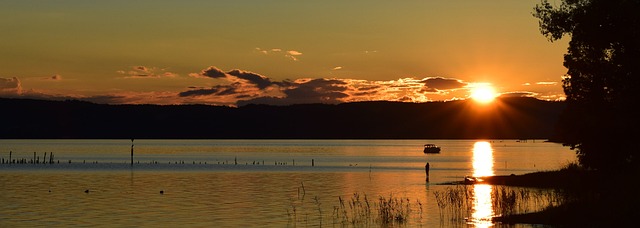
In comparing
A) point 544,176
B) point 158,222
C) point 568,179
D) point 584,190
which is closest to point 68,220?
point 158,222

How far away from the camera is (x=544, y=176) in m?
96.1

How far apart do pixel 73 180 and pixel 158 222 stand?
200 feet

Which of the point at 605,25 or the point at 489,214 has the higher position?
the point at 605,25

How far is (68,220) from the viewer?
6122 centimetres

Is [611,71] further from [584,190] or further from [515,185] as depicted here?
[515,185]

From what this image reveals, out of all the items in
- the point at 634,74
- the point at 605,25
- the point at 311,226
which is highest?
the point at 605,25

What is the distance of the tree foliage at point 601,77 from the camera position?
5319 centimetres

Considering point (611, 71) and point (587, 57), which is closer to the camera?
point (611, 71)

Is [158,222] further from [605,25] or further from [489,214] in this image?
[605,25]

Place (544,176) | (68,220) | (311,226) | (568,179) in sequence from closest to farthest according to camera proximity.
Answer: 1. (311,226)
2. (68,220)
3. (568,179)
4. (544,176)

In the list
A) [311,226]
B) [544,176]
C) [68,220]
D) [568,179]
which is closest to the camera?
[311,226]

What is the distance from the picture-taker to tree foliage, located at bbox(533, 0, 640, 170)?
174 feet

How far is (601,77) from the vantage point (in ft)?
188

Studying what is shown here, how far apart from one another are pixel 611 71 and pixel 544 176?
42.2 m
